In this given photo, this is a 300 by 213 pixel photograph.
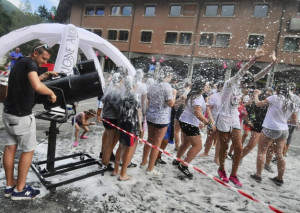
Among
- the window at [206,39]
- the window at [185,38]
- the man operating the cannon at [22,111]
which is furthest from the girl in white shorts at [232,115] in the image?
the window at [185,38]

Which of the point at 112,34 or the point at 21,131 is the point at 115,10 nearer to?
the point at 112,34

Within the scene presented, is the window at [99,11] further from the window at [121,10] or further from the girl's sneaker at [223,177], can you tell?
the girl's sneaker at [223,177]

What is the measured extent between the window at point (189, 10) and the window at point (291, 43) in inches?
366

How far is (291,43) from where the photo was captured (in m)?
20.3

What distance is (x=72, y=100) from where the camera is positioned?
2715mm

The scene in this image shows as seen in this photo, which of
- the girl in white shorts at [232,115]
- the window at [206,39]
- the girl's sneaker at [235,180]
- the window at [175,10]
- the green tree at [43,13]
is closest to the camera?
the girl in white shorts at [232,115]

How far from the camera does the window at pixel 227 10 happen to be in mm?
21781

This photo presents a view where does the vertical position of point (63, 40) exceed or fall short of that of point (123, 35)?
it falls short

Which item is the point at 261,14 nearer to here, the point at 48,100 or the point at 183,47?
the point at 183,47

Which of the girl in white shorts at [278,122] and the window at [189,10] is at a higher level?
the window at [189,10]

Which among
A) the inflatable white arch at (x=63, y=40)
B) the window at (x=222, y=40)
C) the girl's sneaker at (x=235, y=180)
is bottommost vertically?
the girl's sneaker at (x=235, y=180)

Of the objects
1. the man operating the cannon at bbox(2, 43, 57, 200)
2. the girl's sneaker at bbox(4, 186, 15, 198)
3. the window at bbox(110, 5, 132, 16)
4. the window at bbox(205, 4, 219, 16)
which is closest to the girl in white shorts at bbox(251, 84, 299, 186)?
the man operating the cannon at bbox(2, 43, 57, 200)

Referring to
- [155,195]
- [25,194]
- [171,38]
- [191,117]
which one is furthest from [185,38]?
[25,194]

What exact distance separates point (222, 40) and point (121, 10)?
510 inches
